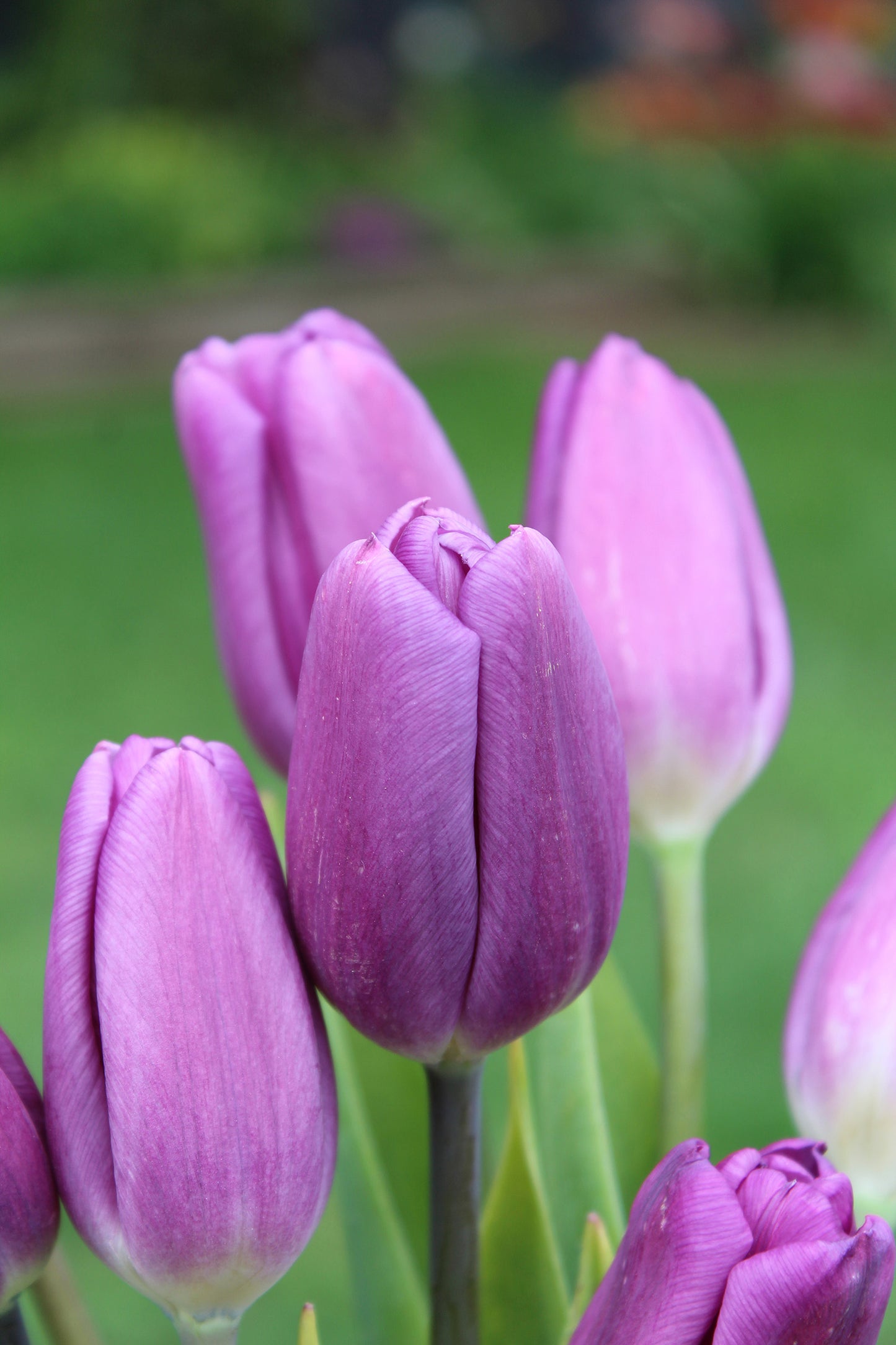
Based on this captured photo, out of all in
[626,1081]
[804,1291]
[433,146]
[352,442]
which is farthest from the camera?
[433,146]

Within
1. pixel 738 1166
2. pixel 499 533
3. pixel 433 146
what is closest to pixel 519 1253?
pixel 738 1166

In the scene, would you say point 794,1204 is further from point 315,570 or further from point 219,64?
point 219,64

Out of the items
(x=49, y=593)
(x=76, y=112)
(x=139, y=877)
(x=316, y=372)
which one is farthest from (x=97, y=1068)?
(x=76, y=112)

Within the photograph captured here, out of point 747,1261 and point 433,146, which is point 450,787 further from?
point 433,146

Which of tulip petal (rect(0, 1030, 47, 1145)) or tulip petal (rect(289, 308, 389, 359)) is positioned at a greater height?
tulip petal (rect(289, 308, 389, 359))

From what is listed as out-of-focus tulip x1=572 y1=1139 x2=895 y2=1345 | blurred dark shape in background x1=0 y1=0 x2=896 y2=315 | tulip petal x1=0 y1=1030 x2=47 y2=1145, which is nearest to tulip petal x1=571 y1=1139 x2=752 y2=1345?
out-of-focus tulip x1=572 y1=1139 x2=895 y2=1345

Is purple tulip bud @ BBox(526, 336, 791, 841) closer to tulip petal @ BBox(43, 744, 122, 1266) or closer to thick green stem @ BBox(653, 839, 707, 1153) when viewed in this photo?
thick green stem @ BBox(653, 839, 707, 1153)
